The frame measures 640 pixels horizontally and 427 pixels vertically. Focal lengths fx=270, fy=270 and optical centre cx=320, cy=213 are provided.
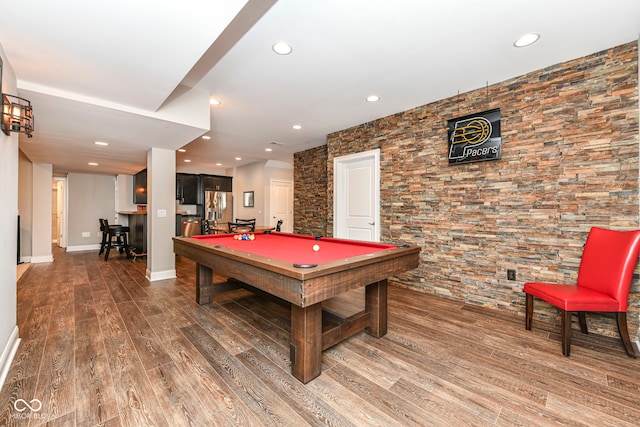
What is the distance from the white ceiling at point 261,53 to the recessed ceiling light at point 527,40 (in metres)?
0.05

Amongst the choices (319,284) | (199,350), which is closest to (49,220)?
(199,350)

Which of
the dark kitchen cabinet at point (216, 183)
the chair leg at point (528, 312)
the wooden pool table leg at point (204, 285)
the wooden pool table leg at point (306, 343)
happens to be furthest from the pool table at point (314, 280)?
the dark kitchen cabinet at point (216, 183)

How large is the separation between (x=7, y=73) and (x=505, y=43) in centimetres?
382

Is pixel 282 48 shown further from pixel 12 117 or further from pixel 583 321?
pixel 583 321

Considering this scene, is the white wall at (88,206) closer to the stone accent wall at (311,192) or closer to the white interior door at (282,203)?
the white interior door at (282,203)

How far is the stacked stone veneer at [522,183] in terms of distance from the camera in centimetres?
235

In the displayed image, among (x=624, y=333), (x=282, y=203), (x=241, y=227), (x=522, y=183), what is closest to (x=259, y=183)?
(x=282, y=203)

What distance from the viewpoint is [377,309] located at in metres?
2.36

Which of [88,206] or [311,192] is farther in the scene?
[88,206]

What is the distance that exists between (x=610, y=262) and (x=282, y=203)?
664cm

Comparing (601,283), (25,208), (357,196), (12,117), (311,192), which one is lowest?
(601,283)

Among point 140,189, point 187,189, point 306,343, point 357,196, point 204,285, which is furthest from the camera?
point 187,189

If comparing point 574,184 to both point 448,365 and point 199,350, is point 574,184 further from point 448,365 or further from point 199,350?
point 199,350

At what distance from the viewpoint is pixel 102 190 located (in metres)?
7.60
